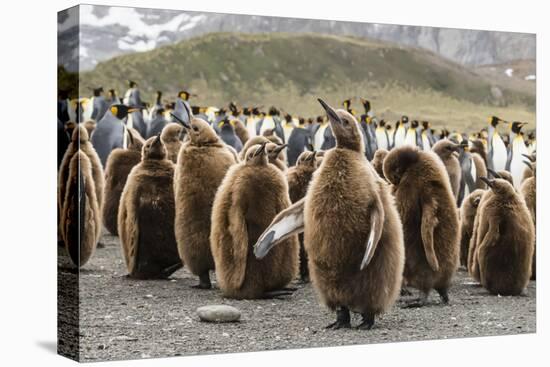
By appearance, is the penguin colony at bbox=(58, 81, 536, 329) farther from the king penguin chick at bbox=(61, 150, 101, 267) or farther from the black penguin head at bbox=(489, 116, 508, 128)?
the black penguin head at bbox=(489, 116, 508, 128)

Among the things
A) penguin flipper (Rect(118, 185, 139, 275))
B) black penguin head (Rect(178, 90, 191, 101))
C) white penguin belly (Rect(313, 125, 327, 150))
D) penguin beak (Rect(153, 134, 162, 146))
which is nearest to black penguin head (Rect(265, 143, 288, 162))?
white penguin belly (Rect(313, 125, 327, 150))

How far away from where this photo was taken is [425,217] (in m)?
8.16

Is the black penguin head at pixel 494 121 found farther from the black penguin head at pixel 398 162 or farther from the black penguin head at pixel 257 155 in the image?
the black penguin head at pixel 257 155

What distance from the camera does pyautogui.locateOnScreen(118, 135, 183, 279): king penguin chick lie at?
25.0ft

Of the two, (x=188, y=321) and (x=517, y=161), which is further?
(x=517, y=161)

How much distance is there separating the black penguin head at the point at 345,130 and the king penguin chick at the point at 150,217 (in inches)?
52.7

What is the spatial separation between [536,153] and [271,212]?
2966mm

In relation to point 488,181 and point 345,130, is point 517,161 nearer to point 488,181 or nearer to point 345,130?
point 488,181

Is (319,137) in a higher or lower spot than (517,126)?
lower

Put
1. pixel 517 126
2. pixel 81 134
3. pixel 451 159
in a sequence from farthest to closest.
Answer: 1. pixel 517 126
2. pixel 451 159
3. pixel 81 134

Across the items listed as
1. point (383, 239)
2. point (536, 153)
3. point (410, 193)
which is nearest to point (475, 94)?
point (536, 153)

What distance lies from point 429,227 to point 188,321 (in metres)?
2.18

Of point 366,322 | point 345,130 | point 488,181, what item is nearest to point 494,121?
point 488,181

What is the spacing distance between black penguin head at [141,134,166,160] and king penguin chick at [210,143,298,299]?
1.76 feet
